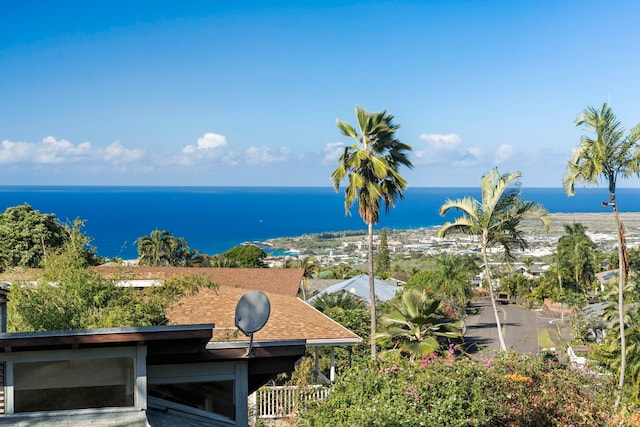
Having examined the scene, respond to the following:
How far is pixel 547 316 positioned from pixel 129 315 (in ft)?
156

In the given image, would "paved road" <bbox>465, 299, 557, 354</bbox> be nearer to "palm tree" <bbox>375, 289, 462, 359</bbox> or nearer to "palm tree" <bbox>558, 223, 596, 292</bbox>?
"palm tree" <bbox>558, 223, 596, 292</bbox>

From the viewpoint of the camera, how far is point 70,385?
6.10 meters

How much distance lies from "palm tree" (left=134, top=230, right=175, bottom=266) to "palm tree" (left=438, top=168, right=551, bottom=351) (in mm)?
29247

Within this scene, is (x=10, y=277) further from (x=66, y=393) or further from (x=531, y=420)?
(x=531, y=420)

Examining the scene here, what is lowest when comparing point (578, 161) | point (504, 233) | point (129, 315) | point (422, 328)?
point (422, 328)

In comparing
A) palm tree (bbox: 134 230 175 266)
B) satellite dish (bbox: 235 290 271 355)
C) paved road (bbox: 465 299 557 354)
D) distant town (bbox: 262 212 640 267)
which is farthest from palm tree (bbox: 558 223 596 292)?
distant town (bbox: 262 212 640 267)

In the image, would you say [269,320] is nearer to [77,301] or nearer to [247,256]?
[77,301]

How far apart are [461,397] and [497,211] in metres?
8.94

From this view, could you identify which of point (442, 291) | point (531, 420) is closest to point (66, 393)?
point (531, 420)

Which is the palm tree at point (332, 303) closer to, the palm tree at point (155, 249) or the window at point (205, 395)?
the palm tree at point (155, 249)

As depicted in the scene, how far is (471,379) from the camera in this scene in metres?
9.00

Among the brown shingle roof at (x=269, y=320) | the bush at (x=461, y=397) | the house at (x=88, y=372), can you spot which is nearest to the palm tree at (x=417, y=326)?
the brown shingle roof at (x=269, y=320)

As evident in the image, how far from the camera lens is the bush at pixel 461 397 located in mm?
8188

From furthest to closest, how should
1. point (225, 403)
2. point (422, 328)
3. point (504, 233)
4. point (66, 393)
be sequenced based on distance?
point (422, 328), point (504, 233), point (225, 403), point (66, 393)
